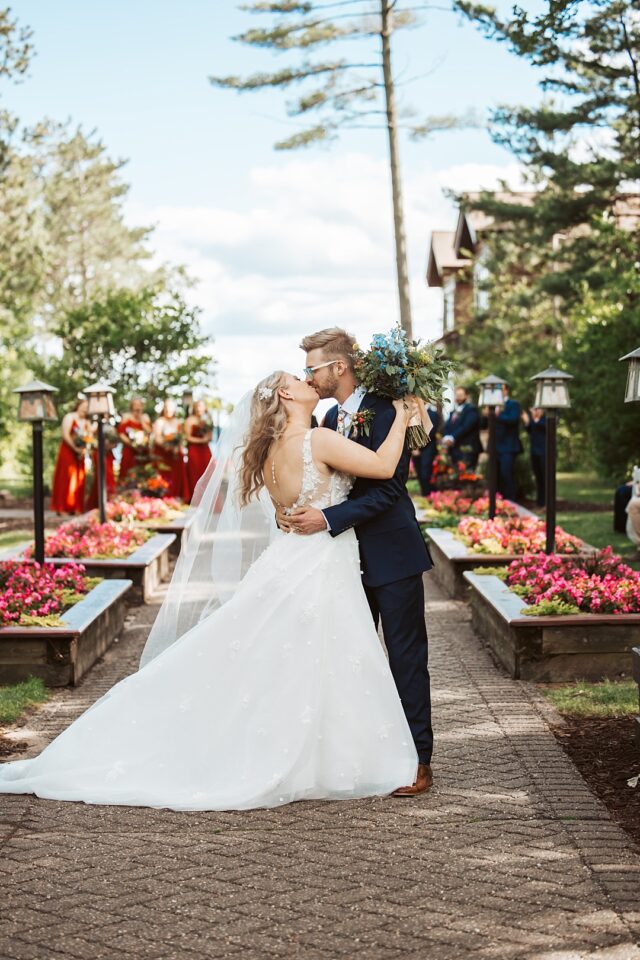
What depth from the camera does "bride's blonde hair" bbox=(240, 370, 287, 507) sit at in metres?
5.45

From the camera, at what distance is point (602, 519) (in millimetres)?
17922

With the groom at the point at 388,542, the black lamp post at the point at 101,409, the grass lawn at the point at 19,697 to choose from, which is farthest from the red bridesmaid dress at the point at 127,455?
the groom at the point at 388,542

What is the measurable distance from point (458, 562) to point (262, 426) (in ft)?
19.9

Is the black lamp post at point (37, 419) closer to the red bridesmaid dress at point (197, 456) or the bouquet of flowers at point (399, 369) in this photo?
the bouquet of flowers at point (399, 369)

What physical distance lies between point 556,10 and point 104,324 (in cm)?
1661

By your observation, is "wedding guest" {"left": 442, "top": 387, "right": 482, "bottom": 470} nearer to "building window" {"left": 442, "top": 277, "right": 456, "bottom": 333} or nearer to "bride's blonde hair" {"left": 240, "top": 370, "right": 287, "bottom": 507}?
"bride's blonde hair" {"left": 240, "top": 370, "right": 287, "bottom": 507}

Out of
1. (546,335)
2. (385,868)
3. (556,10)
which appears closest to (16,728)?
(385,868)

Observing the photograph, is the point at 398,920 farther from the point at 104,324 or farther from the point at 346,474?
the point at 104,324

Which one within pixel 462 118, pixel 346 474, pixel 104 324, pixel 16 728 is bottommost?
pixel 16 728

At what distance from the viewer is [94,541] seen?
12039mm

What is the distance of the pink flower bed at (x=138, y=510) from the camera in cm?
1495

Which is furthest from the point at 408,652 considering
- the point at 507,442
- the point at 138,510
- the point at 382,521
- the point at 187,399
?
the point at 187,399

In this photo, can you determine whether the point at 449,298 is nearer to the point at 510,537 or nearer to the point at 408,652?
the point at 510,537

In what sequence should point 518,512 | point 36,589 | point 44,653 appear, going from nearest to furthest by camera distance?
1. point 44,653
2. point 36,589
3. point 518,512
